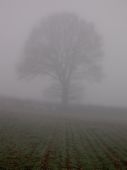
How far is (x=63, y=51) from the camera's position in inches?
1770

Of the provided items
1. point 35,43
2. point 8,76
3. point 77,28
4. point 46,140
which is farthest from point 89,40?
point 8,76

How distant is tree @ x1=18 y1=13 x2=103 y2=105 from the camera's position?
146ft

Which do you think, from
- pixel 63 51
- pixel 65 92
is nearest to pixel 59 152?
pixel 65 92

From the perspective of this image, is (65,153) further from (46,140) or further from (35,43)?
(35,43)

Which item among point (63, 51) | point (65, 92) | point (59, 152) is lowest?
point (59, 152)

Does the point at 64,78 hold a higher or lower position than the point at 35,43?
lower

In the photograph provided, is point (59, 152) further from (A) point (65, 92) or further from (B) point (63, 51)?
(B) point (63, 51)

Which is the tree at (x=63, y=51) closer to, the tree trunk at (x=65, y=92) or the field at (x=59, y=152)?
the tree trunk at (x=65, y=92)

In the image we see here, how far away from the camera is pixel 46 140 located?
16844mm

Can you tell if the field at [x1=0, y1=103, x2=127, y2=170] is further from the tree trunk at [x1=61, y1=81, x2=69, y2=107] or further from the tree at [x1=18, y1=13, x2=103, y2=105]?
the tree at [x1=18, y1=13, x2=103, y2=105]

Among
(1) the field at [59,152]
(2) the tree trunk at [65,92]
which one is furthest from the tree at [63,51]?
(1) the field at [59,152]

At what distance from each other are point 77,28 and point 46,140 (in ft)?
101

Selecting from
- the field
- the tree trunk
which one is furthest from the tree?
the field

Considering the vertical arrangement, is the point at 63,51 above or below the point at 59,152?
above
